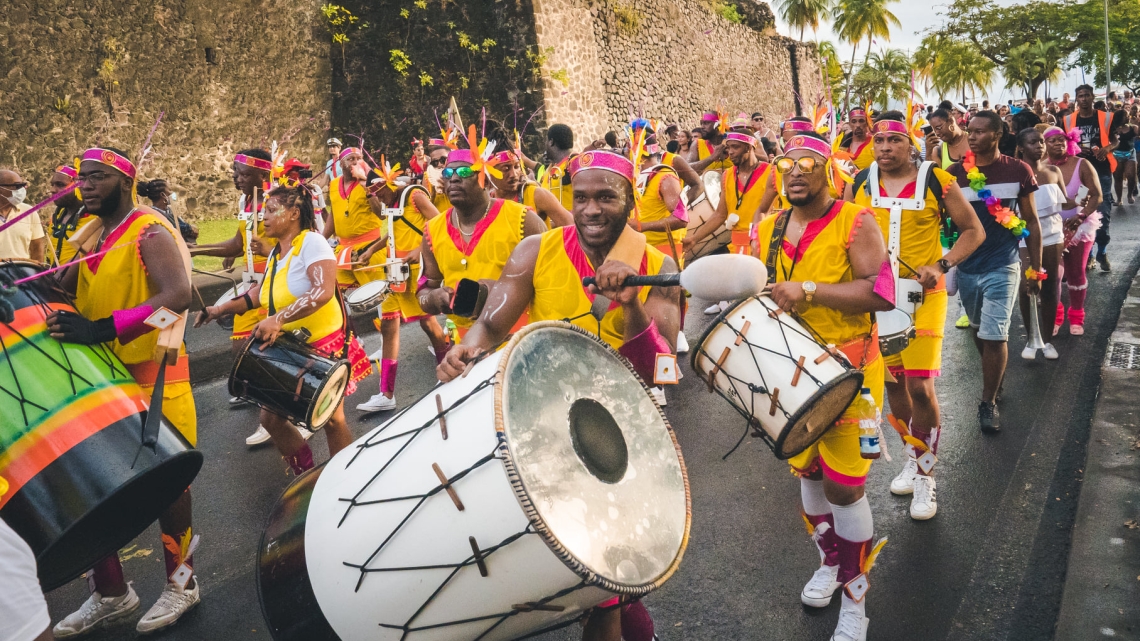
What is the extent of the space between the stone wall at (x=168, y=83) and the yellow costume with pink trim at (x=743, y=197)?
11.5m

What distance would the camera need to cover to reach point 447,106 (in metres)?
19.8

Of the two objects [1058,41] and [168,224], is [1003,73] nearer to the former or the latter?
[1058,41]

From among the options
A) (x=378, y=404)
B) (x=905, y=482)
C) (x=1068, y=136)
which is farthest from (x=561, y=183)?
(x=1068, y=136)

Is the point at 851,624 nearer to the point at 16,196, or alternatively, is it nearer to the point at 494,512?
the point at 494,512

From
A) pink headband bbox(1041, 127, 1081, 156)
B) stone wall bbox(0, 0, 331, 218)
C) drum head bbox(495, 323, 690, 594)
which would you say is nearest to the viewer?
drum head bbox(495, 323, 690, 594)

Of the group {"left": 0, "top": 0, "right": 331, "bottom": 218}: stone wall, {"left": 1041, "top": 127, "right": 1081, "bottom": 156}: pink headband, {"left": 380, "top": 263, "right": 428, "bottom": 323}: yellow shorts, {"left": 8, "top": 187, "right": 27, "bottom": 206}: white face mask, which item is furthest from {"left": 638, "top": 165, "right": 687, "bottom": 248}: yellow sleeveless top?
{"left": 0, "top": 0, "right": 331, "bottom": 218}: stone wall

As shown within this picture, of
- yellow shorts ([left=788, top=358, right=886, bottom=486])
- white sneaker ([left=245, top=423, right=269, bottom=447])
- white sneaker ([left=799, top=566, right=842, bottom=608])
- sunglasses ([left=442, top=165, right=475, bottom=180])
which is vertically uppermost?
sunglasses ([left=442, top=165, right=475, bottom=180])

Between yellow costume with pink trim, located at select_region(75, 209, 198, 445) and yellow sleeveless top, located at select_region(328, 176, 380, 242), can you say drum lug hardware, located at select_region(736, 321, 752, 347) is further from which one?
yellow sleeveless top, located at select_region(328, 176, 380, 242)

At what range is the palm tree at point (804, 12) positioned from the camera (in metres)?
45.6

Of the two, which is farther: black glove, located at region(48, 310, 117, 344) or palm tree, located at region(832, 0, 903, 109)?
palm tree, located at region(832, 0, 903, 109)

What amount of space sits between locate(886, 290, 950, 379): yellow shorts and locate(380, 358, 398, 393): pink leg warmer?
3.65 meters

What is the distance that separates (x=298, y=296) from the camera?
182 inches

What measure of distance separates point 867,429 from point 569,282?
125 cm

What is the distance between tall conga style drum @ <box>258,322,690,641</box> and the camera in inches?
74.0
